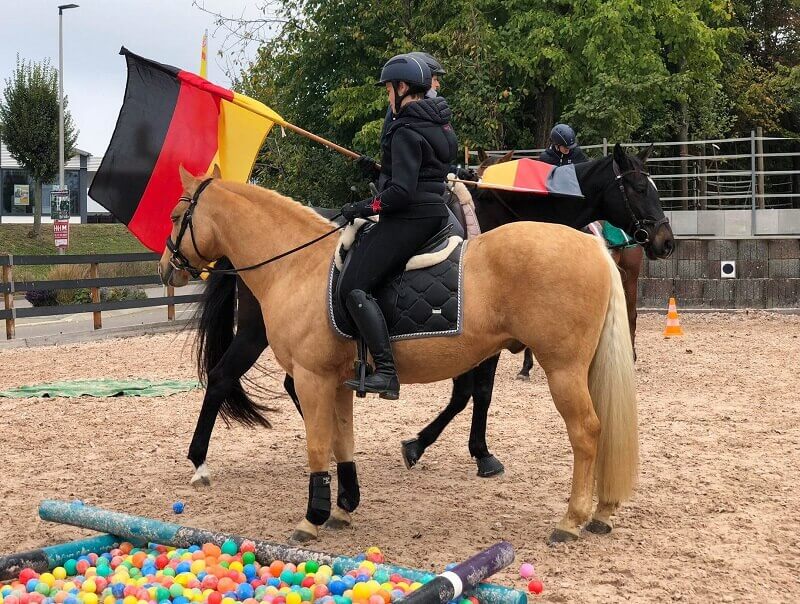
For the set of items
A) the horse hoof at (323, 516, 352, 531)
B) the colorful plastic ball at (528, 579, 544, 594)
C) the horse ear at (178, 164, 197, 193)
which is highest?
the horse ear at (178, 164, 197, 193)

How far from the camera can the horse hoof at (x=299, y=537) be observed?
5.29 m

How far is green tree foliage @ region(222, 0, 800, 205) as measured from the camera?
68.8 feet

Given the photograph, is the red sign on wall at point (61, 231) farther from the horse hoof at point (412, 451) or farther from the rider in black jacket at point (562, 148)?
the horse hoof at point (412, 451)

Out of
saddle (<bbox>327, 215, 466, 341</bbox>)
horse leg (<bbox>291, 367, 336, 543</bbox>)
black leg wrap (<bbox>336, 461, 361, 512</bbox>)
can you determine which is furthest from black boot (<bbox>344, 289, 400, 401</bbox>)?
black leg wrap (<bbox>336, 461, 361, 512</bbox>)

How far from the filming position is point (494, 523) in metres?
5.57

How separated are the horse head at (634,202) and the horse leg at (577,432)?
2877mm

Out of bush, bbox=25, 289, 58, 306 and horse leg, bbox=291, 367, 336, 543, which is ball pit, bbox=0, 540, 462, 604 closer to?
horse leg, bbox=291, 367, 336, 543

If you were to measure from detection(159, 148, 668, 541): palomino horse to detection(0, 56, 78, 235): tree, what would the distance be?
34.6 metres

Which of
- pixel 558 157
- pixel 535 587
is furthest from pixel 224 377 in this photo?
pixel 558 157

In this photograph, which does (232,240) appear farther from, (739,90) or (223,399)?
(739,90)

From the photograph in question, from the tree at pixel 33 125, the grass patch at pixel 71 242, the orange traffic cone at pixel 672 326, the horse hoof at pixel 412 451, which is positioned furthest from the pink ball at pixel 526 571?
the tree at pixel 33 125

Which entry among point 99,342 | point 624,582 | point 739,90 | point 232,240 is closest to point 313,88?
point 99,342

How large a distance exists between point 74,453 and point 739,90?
25.4m

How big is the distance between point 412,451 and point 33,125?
116 feet
